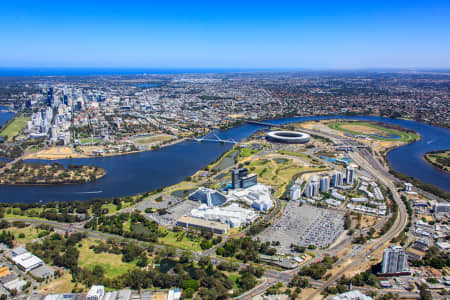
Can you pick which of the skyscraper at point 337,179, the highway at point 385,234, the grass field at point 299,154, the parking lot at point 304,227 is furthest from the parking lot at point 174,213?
the grass field at point 299,154

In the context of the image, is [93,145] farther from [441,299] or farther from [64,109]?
[441,299]

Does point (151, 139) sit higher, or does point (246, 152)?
point (151, 139)

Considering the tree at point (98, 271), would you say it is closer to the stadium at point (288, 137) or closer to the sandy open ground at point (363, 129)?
the stadium at point (288, 137)

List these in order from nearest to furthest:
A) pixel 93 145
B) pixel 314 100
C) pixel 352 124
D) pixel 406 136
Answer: pixel 93 145 < pixel 406 136 < pixel 352 124 < pixel 314 100

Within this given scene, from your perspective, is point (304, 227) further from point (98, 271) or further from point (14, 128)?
point (14, 128)

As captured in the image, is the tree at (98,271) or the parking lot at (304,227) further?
the parking lot at (304,227)

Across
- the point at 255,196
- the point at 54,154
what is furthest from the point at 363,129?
the point at 54,154

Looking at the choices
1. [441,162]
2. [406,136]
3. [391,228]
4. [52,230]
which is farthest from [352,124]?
[52,230]
